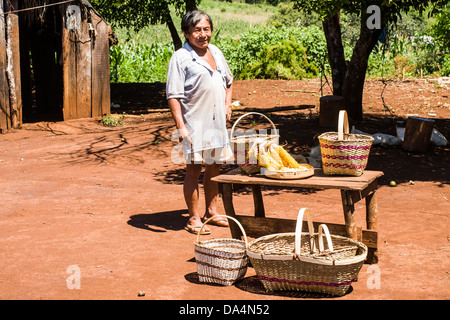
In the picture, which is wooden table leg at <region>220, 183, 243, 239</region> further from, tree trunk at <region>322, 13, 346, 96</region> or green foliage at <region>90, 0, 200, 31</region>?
green foliage at <region>90, 0, 200, 31</region>

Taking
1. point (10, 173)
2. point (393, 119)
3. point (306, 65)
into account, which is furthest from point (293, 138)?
point (306, 65)

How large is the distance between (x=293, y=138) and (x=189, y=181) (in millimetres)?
4607

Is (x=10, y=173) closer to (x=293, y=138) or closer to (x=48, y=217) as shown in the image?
(x=48, y=217)

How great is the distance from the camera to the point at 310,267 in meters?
3.93

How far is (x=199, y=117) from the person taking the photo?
212 inches

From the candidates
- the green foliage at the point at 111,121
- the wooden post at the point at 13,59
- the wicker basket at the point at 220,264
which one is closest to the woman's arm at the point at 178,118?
the wicker basket at the point at 220,264

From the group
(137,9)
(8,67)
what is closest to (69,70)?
(8,67)

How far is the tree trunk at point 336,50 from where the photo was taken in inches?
437

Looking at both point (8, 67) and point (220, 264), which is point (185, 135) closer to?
point (220, 264)

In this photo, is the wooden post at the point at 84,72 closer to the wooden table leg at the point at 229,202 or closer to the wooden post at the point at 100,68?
the wooden post at the point at 100,68

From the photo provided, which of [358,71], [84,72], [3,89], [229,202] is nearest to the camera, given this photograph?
[229,202]

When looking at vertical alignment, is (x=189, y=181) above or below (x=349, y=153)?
below

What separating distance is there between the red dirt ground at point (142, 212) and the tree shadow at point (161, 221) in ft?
0.04

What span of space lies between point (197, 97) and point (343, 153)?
1.56 m
